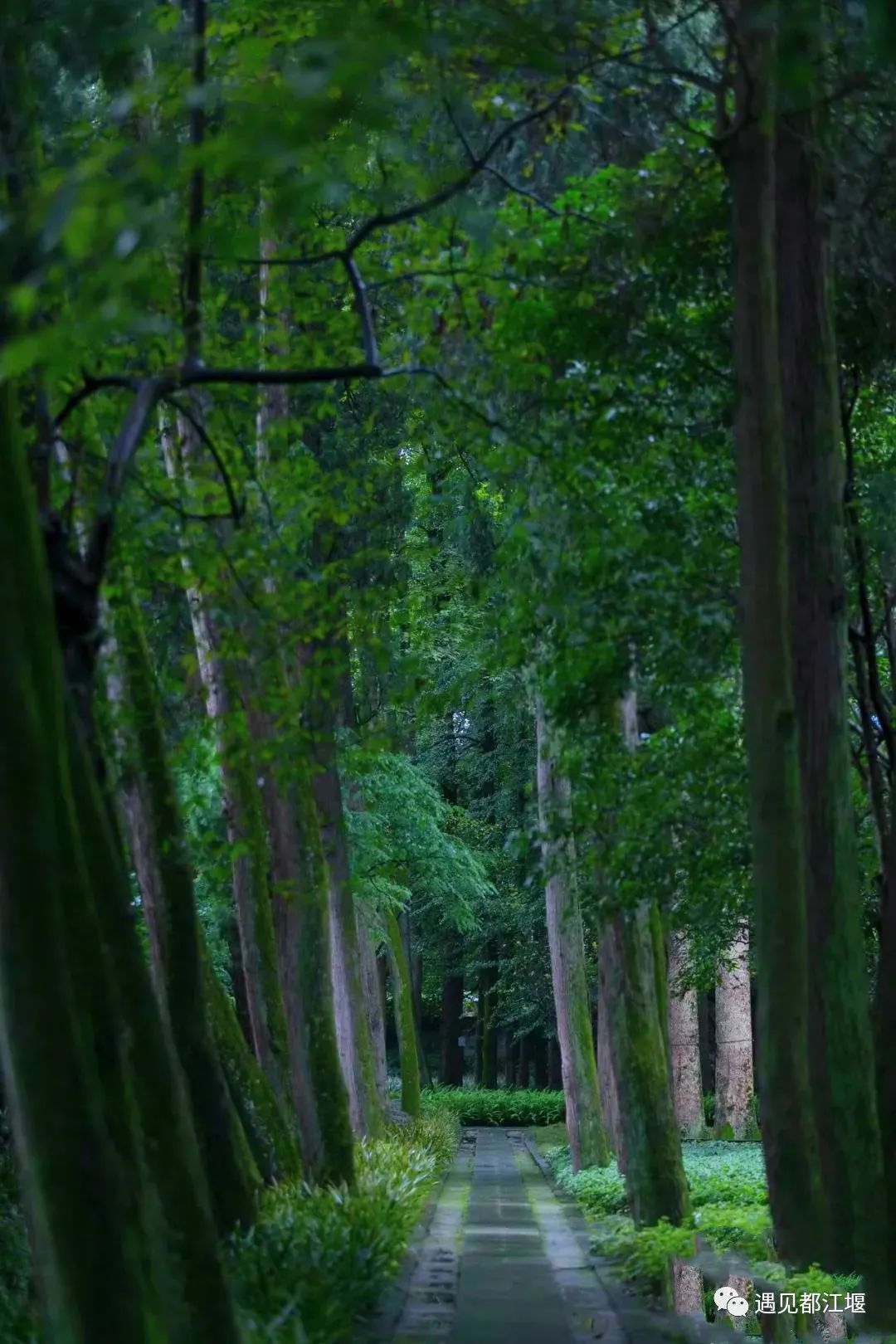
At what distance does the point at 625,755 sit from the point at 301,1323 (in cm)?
558

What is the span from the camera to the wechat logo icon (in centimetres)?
908

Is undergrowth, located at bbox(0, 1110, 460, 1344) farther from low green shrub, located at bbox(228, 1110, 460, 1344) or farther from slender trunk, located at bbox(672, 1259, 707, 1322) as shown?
slender trunk, located at bbox(672, 1259, 707, 1322)

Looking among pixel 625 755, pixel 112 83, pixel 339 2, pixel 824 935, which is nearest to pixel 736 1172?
pixel 625 755

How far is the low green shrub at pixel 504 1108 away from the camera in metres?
46.9

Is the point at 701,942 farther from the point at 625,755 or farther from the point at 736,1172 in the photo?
the point at 625,755

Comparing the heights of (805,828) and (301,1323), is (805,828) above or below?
above

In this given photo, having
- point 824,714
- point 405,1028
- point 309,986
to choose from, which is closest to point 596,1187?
point 309,986

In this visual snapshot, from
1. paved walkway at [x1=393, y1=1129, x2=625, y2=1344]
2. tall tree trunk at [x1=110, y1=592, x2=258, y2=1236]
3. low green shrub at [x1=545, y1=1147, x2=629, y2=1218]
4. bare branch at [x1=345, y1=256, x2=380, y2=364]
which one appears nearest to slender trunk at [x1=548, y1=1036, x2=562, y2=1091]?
low green shrub at [x1=545, y1=1147, x2=629, y2=1218]

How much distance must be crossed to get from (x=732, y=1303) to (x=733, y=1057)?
2415 centimetres

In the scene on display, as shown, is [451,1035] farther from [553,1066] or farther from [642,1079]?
[642,1079]

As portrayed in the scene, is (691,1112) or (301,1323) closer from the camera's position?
(301,1323)

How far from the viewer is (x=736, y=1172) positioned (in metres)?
22.6

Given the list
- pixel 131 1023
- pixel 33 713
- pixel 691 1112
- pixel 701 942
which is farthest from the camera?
pixel 691 1112

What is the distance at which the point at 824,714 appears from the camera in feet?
32.0
